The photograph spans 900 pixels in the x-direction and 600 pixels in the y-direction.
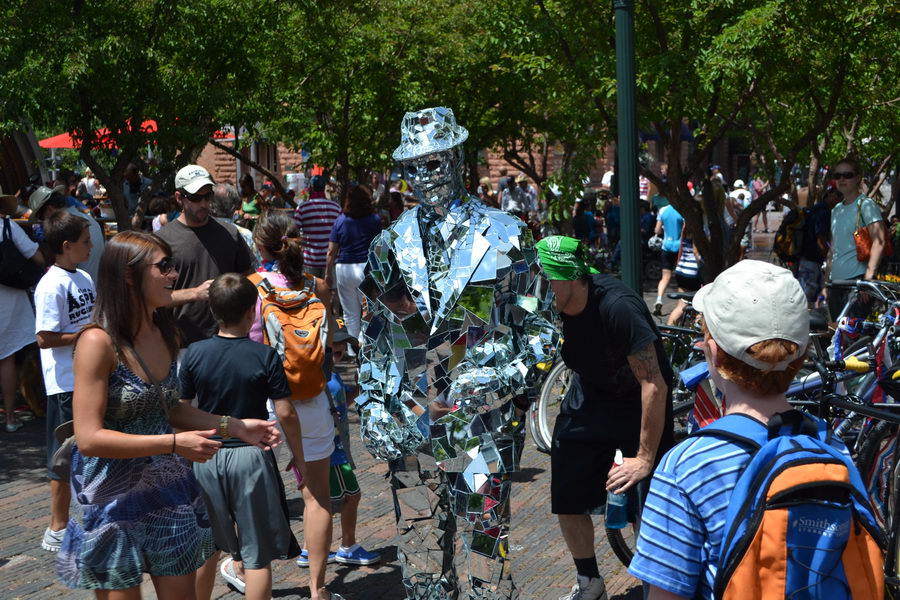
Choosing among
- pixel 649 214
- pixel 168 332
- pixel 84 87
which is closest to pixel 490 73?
pixel 649 214

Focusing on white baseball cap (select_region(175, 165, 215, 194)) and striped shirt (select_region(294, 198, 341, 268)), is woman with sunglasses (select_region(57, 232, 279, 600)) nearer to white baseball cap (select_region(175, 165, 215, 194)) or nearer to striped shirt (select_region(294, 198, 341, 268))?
white baseball cap (select_region(175, 165, 215, 194))

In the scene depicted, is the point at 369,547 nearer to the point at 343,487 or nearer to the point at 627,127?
the point at 343,487

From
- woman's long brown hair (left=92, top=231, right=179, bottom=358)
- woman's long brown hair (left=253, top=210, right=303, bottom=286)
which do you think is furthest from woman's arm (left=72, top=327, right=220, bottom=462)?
woman's long brown hair (left=253, top=210, right=303, bottom=286)

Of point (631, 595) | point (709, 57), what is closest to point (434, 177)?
point (631, 595)

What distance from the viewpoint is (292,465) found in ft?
14.8

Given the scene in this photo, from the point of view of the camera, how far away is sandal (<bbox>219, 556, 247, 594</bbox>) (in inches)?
193

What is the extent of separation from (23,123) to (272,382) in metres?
6.58

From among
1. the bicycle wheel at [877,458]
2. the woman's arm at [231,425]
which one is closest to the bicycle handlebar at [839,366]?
the bicycle wheel at [877,458]

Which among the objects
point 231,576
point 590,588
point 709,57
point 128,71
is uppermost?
point 128,71

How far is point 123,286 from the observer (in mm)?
3193

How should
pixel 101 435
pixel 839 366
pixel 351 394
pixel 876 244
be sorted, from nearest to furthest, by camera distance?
pixel 101 435, pixel 839 366, pixel 351 394, pixel 876 244

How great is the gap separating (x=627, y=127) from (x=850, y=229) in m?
3.90

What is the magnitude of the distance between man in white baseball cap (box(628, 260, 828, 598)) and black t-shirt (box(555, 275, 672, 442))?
1821 millimetres

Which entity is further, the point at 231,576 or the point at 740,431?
the point at 231,576
